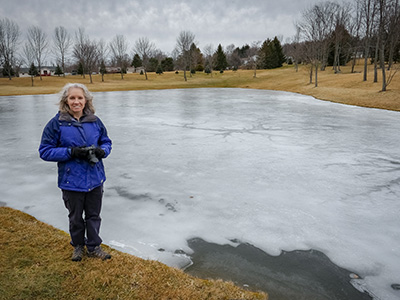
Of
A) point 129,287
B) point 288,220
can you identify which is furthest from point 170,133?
point 129,287

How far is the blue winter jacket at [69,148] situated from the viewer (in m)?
2.68

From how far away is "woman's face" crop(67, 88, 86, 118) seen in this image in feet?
9.04

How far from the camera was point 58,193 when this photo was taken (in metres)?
4.87

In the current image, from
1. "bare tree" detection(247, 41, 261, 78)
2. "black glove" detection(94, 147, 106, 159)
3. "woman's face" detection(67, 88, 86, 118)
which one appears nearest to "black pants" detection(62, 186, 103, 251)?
"black glove" detection(94, 147, 106, 159)

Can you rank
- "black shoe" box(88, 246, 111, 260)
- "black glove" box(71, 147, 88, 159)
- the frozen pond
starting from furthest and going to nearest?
the frozen pond < "black shoe" box(88, 246, 111, 260) < "black glove" box(71, 147, 88, 159)

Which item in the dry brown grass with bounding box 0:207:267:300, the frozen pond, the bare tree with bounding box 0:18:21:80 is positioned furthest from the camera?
the bare tree with bounding box 0:18:21:80

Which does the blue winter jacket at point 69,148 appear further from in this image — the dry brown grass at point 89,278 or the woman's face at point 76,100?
the dry brown grass at point 89,278

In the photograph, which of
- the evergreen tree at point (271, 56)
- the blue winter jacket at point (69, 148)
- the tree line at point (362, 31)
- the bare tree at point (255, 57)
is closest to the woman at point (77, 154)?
the blue winter jacket at point (69, 148)

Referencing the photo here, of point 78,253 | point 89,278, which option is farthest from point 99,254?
point 89,278

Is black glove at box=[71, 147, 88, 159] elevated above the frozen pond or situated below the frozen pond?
above

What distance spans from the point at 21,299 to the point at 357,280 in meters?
3.10

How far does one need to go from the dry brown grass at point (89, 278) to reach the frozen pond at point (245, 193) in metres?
0.41

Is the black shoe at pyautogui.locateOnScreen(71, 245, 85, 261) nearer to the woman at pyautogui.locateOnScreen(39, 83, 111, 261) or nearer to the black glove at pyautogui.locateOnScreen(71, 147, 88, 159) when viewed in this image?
the woman at pyautogui.locateOnScreen(39, 83, 111, 261)

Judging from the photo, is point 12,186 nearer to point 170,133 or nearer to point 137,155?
point 137,155
